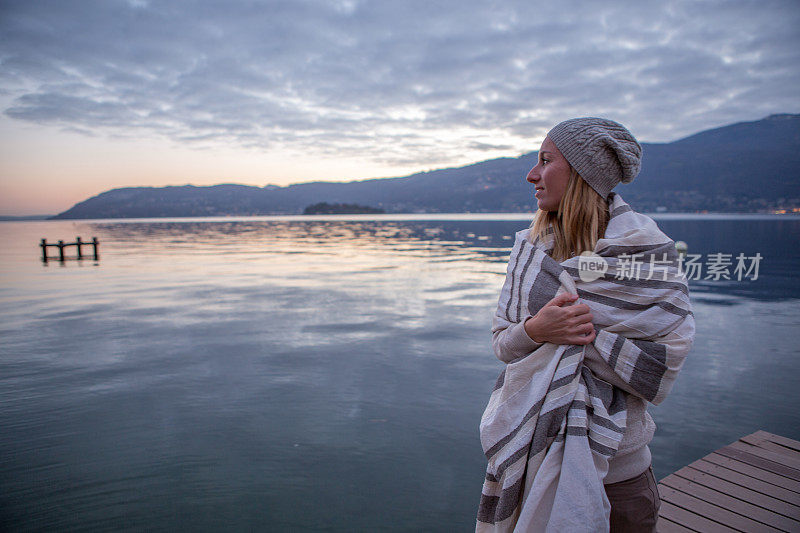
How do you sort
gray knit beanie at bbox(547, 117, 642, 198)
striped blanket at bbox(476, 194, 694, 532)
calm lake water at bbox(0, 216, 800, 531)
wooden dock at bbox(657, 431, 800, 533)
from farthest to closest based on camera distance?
calm lake water at bbox(0, 216, 800, 531) → wooden dock at bbox(657, 431, 800, 533) → gray knit beanie at bbox(547, 117, 642, 198) → striped blanket at bbox(476, 194, 694, 532)

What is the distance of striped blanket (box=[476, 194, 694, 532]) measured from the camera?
4.86 feet

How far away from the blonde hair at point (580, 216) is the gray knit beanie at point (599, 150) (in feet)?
0.13

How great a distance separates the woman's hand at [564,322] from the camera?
4.94 ft

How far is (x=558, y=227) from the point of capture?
1.81m

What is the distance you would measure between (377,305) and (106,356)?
19.6 ft

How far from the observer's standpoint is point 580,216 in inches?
67.6

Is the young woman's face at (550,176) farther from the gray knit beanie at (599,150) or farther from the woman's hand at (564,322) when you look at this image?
the woman's hand at (564,322)

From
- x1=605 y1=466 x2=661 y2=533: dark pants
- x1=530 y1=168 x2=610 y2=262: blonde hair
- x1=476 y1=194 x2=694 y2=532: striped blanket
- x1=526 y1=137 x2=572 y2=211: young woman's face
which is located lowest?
x1=605 y1=466 x2=661 y2=533: dark pants

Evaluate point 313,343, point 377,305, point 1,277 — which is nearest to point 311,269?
point 377,305

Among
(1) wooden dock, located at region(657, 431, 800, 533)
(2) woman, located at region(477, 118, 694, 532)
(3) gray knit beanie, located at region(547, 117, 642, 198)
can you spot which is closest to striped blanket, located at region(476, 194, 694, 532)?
(2) woman, located at region(477, 118, 694, 532)

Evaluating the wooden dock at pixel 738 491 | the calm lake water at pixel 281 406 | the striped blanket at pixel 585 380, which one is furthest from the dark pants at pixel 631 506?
the calm lake water at pixel 281 406

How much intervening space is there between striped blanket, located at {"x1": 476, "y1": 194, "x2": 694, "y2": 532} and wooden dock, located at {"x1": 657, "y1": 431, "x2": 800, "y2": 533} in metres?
2.24

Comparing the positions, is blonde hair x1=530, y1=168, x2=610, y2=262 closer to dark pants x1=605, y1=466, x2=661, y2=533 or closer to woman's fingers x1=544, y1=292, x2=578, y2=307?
woman's fingers x1=544, y1=292, x2=578, y2=307

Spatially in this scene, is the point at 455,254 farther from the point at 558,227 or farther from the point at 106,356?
the point at 558,227
